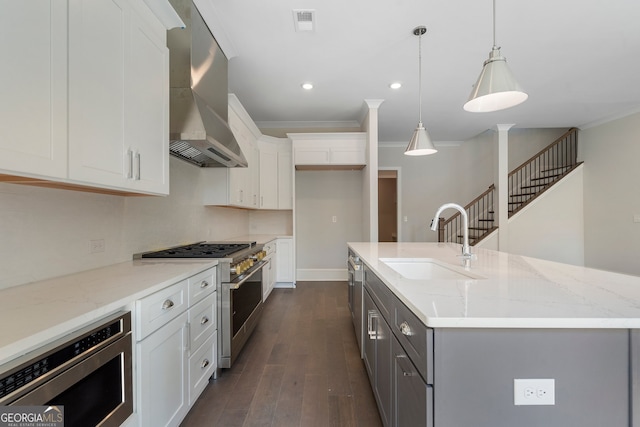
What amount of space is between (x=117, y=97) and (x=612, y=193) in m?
7.04

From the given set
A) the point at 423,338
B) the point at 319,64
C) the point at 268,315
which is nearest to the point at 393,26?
the point at 319,64

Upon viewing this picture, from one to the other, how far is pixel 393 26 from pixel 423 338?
2644 millimetres

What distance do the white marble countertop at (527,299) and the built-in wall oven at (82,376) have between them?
115cm

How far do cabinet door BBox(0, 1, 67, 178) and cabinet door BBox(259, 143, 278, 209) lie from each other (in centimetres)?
350

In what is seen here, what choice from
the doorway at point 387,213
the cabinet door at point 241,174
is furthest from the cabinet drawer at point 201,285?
the doorway at point 387,213

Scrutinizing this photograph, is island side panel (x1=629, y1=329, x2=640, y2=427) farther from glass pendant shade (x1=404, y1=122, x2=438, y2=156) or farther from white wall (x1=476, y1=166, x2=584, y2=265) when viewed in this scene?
white wall (x1=476, y1=166, x2=584, y2=265)

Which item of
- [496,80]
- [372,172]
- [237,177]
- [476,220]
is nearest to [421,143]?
[496,80]

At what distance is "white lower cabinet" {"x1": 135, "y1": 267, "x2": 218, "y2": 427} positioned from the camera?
1267mm

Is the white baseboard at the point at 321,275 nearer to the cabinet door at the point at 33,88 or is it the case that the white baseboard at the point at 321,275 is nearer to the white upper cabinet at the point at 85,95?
the white upper cabinet at the point at 85,95

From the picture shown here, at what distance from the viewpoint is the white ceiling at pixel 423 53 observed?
2.31 m

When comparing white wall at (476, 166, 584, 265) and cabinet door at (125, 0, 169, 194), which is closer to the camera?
cabinet door at (125, 0, 169, 194)

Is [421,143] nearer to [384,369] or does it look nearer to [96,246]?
[384,369]

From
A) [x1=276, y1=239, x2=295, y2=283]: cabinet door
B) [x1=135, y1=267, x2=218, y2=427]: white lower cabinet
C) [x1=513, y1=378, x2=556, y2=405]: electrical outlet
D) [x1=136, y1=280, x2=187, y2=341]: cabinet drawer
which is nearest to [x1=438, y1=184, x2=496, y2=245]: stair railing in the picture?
[x1=276, y1=239, x2=295, y2=283]: cabinet door

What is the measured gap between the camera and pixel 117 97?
1419 mm
